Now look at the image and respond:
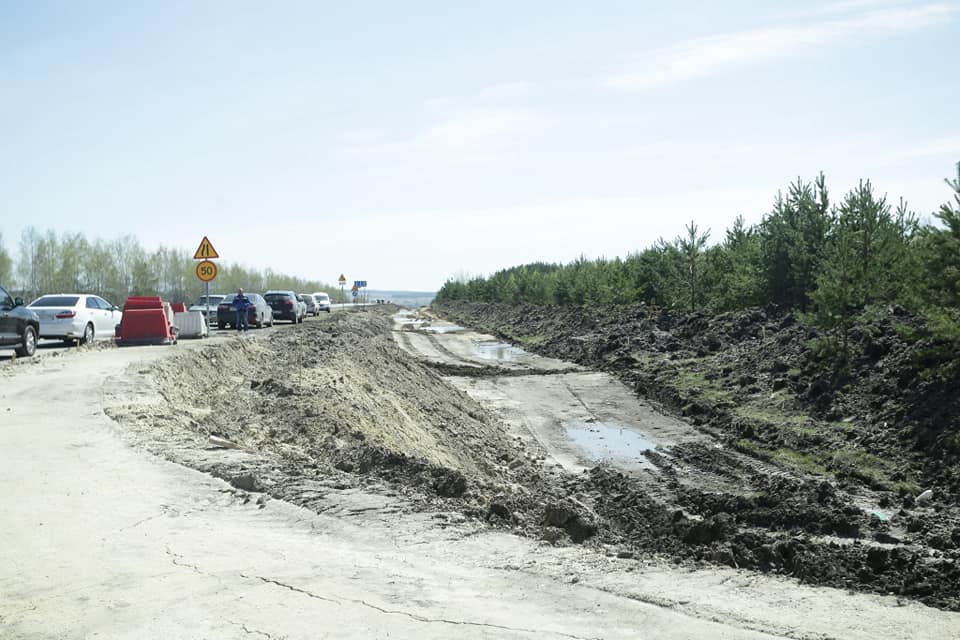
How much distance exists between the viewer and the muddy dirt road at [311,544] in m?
4.87

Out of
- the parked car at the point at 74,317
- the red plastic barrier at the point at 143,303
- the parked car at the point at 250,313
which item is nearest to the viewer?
the parked car at the point at 74,317

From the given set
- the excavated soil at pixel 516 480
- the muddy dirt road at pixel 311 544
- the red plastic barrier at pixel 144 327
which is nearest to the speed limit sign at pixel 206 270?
the red plastic barrier at pixel 144 327

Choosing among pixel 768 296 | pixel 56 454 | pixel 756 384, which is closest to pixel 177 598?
pixel 56 454

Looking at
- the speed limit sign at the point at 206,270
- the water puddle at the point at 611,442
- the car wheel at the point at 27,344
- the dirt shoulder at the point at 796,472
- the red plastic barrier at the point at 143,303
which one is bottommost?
the water puddle at the point at 611,442

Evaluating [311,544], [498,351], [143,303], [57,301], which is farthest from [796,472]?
[498,351]

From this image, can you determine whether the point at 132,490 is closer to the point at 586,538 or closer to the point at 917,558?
the point at 586,538

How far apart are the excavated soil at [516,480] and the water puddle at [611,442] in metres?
0.43

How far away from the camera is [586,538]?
729 cm

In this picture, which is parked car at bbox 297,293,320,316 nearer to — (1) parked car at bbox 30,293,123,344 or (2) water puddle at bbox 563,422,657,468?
(1) parked car at bbox 30,293,123,344

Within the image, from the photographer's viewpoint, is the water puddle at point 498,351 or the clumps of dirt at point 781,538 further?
the water puddle at point 498,351

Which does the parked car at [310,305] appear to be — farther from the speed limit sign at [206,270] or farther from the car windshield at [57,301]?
the car windshield at [57,301]

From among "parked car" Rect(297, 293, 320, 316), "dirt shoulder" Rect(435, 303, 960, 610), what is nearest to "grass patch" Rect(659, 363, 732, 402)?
"dirt shoulder" Rect(435, 303, 960, 610)

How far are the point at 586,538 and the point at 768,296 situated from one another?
19142 millimetres

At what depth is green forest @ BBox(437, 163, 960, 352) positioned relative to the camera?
12.7 metres
